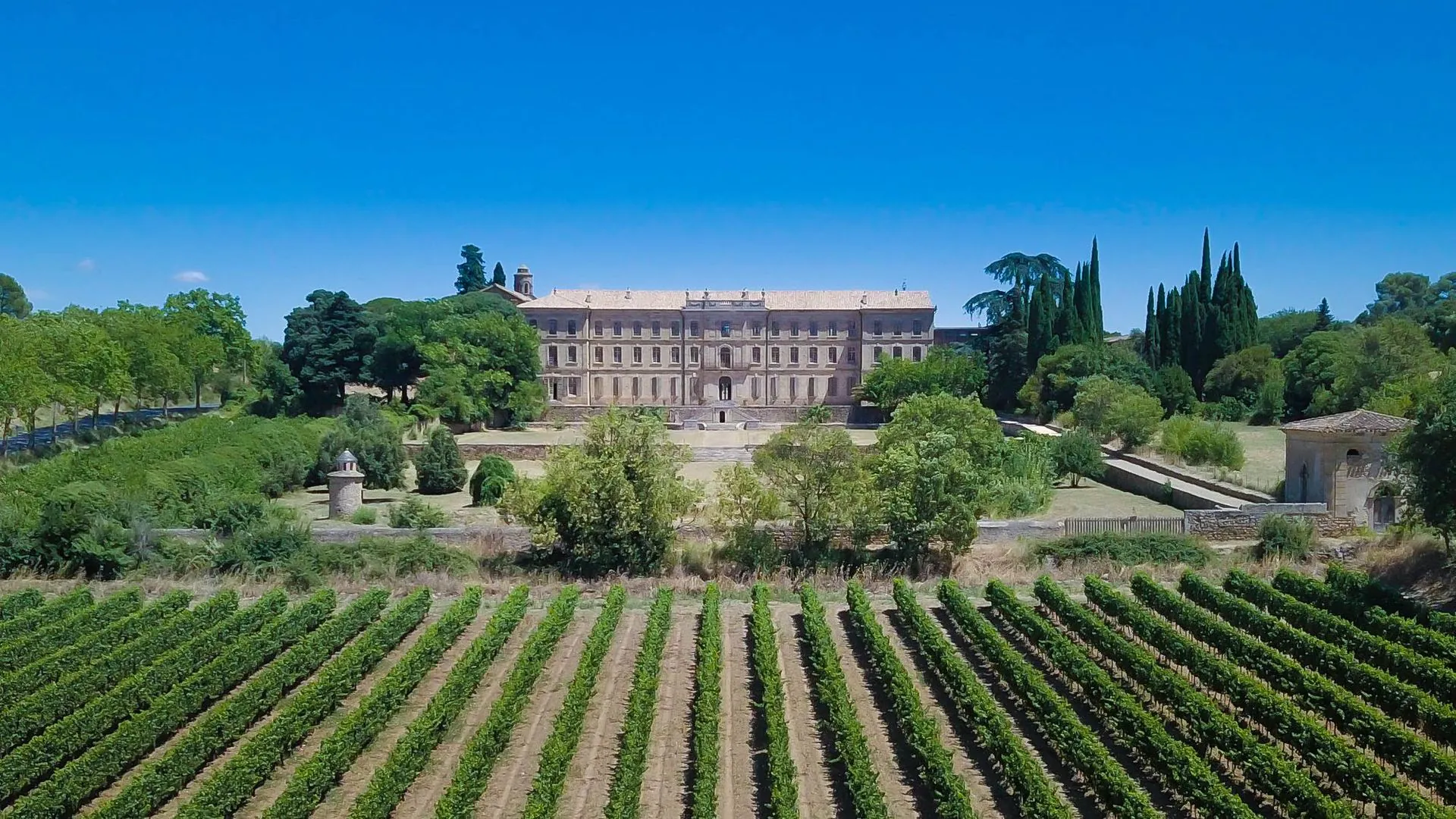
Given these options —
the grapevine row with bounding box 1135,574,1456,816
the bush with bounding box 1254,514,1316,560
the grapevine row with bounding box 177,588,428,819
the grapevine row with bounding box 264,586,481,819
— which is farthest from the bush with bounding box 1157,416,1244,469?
the grapevine row with bounding box 177,588,428,819

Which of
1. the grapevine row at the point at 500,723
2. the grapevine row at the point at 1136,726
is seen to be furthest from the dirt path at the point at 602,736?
the grapevine row at the point at 1136,726

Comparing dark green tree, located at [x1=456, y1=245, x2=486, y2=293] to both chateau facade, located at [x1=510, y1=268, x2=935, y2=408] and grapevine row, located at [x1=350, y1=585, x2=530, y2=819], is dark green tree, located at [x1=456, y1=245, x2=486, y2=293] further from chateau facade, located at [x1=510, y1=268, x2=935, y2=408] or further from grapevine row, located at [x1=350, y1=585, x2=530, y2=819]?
grapevine row, located at [x1=350, y1=585, x2=530, y2=819]

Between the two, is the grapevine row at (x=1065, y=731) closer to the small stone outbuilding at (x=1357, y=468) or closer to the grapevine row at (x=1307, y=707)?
the grapevine row at (x=1307, y=707)

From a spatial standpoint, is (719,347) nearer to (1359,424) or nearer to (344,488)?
(344,488)

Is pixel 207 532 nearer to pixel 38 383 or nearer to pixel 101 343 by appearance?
pixel 38 383

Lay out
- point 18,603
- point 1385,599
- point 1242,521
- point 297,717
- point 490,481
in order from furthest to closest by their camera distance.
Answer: point 490,481 → point 1242,521 → point 18,603 → point 1385,599 → point 297,717

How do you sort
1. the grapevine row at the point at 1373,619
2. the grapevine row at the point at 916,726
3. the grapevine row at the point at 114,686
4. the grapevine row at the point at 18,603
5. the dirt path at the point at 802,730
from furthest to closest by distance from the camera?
the grapevine row at the point at 18,603, the grapevine row at the point at 1373,619, the grapevine row at the point at 114,686, the dirt path at the point at 802,730, the grapevine row at the point at 916,726

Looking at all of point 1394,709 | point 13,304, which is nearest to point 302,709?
point 1394,709

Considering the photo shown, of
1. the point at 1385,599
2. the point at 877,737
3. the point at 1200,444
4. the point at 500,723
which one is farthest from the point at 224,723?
the point at 1200,444
